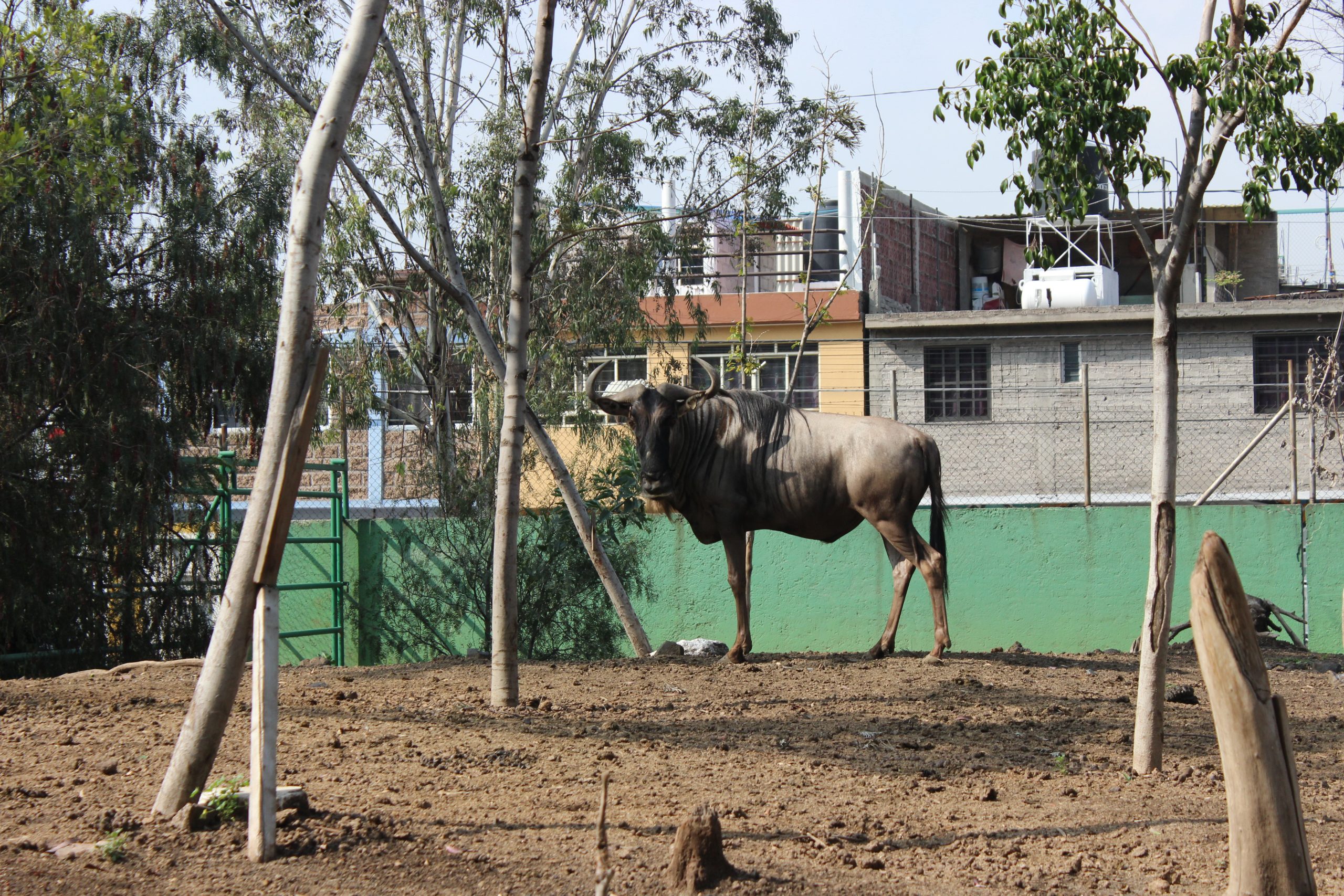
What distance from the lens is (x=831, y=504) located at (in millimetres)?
10117

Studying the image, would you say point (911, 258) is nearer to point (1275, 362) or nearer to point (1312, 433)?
point (1275, 362)

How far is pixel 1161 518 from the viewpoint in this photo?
5586mm

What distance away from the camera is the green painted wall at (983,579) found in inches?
496

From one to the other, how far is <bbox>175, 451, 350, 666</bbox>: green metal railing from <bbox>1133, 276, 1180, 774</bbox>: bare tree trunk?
7628 millimetres

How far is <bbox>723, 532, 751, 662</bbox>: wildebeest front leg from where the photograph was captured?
956 centimetres

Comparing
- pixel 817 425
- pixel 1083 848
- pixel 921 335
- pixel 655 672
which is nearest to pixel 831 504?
pixel 817 425

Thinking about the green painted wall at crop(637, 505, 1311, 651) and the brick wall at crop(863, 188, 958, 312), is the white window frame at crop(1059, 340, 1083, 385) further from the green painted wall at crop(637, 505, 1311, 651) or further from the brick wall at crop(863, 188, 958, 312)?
the green painted wall at crop(637, 505, 1311, 651)

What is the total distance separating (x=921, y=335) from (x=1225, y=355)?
4977 millimetres

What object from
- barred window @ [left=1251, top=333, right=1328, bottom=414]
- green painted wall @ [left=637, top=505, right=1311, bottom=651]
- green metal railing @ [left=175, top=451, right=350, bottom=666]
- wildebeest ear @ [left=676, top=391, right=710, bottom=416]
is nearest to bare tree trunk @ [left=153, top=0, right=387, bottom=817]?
wildebeest ear @ [left=676, top=391, right=710, bottom=416]

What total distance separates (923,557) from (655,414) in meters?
2.41

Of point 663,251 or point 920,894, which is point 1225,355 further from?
point 920,894

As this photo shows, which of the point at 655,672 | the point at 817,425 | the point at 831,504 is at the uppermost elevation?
the point at 817,425

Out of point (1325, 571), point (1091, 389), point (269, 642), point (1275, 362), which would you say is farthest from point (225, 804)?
point (1275, 362)

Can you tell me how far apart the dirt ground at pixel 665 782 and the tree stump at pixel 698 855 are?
0.08 m
